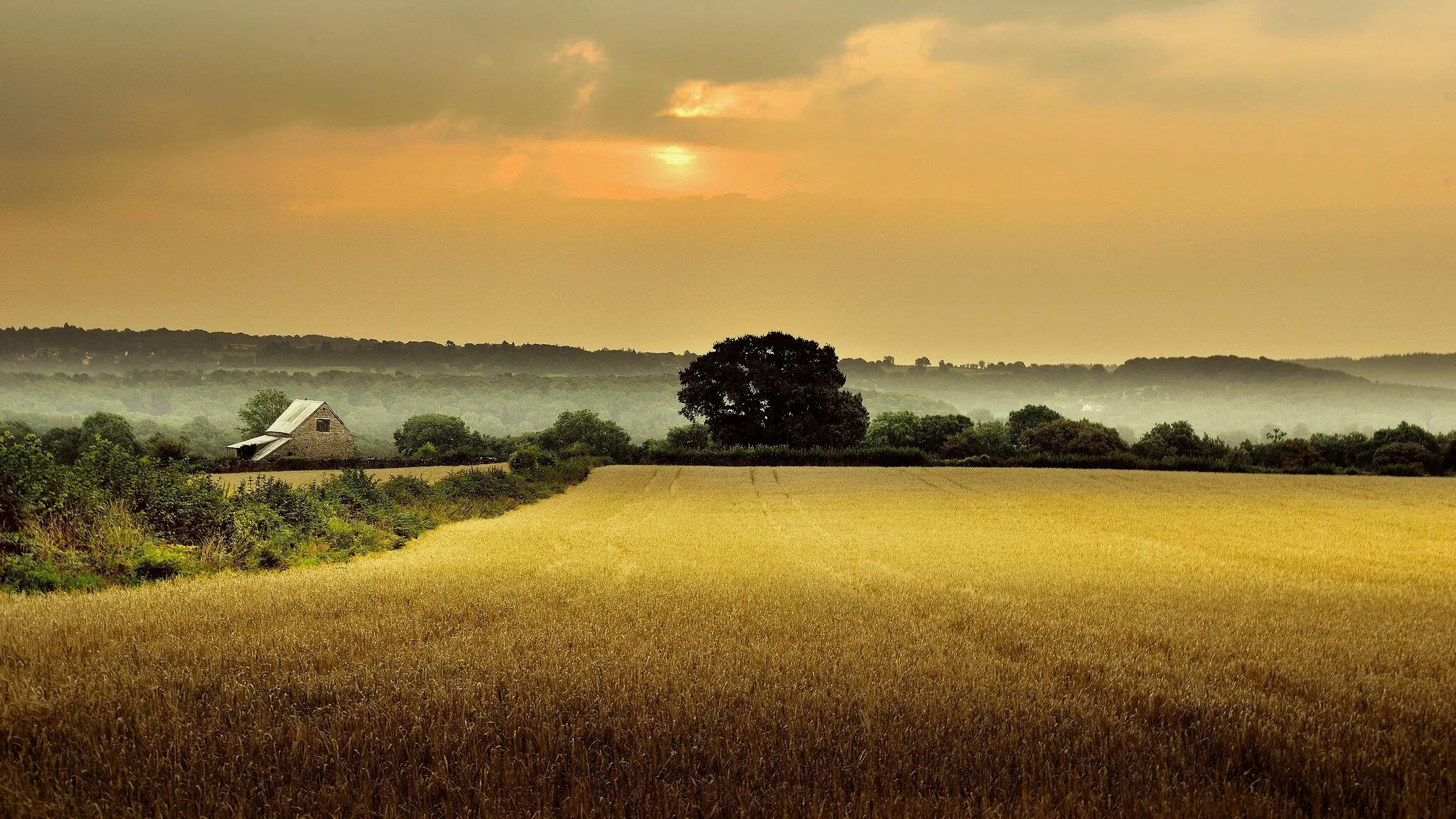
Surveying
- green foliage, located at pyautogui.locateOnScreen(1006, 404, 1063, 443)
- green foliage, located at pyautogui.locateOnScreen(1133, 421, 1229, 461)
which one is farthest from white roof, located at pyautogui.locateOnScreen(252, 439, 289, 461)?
green foliage, located at pyautogui.locateOnScreen(1133, 421, 1229, 461)

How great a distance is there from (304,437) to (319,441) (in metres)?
1.61

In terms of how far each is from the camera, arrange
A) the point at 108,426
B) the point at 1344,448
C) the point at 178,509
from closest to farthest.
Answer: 1. the point at 178,509
2. the point at 1344,448
3. the point at 108,426

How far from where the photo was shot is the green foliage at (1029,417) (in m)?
95.6

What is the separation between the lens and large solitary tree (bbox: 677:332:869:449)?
2621 inches

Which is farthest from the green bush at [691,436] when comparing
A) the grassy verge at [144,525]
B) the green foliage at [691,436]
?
the grassy verge at [144,525]

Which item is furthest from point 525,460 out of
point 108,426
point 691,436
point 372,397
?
point 372,397

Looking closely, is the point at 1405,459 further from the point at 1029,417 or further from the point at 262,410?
the point at 262,410

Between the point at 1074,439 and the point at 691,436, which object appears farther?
the point at 691,436

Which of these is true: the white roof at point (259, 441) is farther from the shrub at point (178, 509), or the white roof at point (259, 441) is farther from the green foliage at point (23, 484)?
the green foliage at point (23, 484)

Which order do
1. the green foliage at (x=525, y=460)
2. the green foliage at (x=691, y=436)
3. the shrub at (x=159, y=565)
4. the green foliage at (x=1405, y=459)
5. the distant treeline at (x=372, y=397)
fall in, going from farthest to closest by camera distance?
the distant treeline at (x=372, y=397), the green foliage at (x=691, y=436), the green foliage at (x=1405, y=459), the green foliage at (x=525, y=460), the shrub at (x=159, y=565)

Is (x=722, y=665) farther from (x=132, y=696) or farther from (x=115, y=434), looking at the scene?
(x=115, y=434)

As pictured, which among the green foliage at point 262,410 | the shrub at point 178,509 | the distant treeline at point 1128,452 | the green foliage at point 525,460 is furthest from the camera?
the green foliage at point 262,410

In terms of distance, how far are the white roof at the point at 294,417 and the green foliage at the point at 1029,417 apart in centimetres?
7999

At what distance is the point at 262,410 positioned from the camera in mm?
98188
